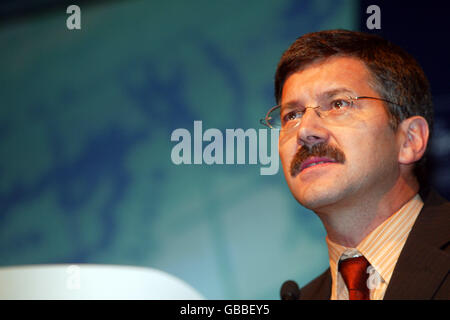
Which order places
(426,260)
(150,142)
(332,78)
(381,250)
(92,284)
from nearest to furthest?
1. (426,260)
2. (381,250)
3. (332,78)
4. (92,284)
5. (150,142)

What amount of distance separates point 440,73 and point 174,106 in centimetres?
119

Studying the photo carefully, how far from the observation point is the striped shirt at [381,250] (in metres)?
1.33

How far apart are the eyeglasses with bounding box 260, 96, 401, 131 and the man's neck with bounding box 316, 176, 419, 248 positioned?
0.27 meters

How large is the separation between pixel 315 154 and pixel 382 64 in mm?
405

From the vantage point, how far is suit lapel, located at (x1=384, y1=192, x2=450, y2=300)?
1.19 metres

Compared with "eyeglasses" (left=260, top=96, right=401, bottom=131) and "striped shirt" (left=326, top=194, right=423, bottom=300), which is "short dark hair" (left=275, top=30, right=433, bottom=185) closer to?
"eyeglasses" (left=260, top=96, right=401, bottom=131)

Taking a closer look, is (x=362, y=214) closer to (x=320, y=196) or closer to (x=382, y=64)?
(x=320, y=196)

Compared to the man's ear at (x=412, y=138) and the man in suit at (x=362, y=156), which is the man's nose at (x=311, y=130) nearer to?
the man in suit at (x=362, y=156)

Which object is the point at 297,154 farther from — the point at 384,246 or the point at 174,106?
the point at 174,106

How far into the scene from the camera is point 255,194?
2.10 meters

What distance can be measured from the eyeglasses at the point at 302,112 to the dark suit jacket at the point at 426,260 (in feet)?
1.24

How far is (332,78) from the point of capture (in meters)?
1.47

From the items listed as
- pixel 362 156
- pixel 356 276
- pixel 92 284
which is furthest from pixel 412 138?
pixel 92 284

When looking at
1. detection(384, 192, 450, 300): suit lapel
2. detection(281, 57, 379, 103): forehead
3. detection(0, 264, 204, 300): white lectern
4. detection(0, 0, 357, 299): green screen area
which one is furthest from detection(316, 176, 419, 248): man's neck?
detection(0, 264, 204, 300): white lectern
